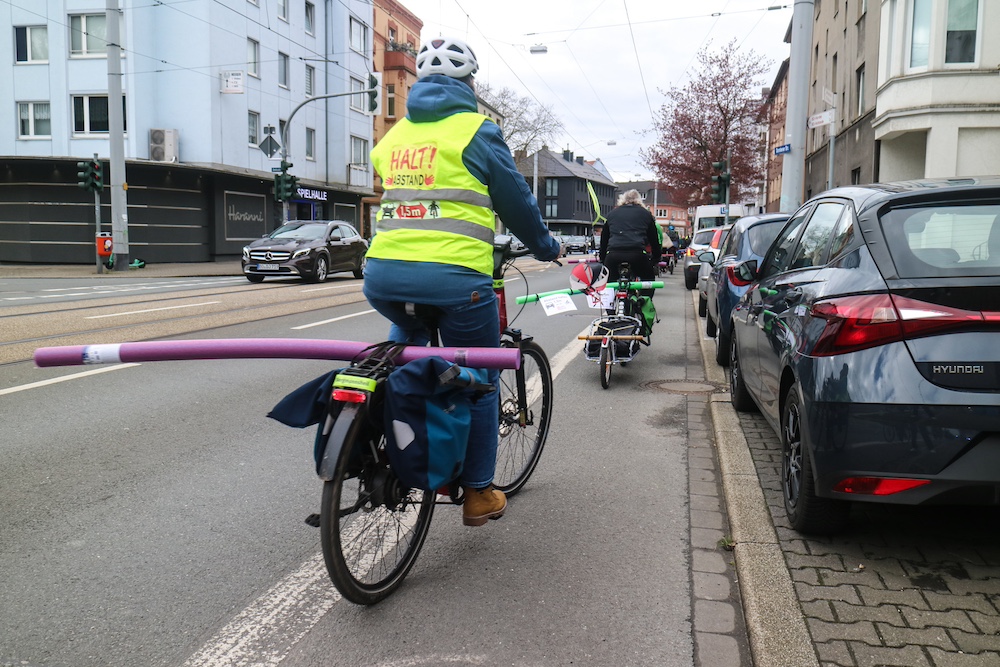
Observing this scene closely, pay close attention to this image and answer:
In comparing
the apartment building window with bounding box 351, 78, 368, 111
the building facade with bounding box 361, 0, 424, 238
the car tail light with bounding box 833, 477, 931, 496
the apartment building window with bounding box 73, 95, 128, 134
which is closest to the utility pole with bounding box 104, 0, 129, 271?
the apartment building window with bounding box 73, 95, 128, 134

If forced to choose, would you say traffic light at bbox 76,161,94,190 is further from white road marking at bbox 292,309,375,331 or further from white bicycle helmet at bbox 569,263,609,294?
white bicycle helmet at bbox 569,263,609,294

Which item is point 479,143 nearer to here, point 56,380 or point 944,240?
point 944,240

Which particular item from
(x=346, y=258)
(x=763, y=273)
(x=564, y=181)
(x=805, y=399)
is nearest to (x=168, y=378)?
(x=763, y=273)

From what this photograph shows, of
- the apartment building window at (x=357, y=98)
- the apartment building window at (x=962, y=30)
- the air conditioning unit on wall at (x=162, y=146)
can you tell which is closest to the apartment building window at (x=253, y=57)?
the air conditioning unit on wall at (x=162, y=146)

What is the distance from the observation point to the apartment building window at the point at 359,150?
156 feet

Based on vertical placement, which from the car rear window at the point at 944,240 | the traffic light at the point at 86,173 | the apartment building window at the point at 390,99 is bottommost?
the car rear window at the point at 944,240

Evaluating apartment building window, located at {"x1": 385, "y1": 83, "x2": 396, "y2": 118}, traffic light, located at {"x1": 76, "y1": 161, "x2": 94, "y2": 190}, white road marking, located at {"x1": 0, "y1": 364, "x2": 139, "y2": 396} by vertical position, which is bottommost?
white road marking, located at {"x1": 0, "y1": 364, "x2": 139, "y2": 396}

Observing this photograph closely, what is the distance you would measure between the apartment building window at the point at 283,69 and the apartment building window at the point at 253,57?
215cm

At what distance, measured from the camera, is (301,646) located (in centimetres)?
288

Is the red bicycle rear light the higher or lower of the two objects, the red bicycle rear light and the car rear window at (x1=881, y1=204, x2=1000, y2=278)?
the lower

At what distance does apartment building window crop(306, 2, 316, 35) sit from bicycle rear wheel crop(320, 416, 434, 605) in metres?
42.3

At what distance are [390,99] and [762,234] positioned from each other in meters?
48.8

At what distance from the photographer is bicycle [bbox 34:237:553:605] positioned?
2.86 meters

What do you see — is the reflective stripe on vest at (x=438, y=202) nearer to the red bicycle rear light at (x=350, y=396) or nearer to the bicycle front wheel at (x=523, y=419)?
the red bicycle rear light at (x=350, y=396)
